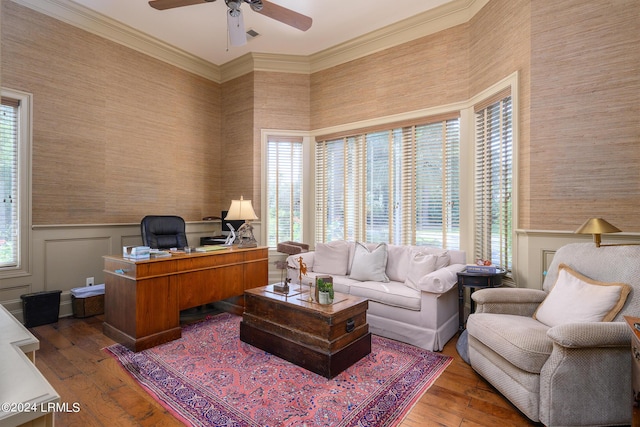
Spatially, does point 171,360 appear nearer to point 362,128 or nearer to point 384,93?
point 362,128

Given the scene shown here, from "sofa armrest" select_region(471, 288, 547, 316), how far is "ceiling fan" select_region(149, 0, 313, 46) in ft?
10.1

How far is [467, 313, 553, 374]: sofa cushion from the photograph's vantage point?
2.00m

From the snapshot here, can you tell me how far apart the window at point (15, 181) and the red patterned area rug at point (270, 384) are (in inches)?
69.4

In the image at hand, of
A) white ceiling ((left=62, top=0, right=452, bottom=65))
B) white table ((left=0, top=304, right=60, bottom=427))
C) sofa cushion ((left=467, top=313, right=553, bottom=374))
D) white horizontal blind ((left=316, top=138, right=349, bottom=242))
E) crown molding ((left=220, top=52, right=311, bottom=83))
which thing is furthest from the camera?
crown molding ((left=220, top=52, right=311, bottom=83))

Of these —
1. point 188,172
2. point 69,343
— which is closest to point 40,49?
point 188,172

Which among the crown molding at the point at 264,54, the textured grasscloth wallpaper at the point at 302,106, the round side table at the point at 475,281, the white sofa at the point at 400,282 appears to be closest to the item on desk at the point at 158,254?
the white sofa at the point at 400,282

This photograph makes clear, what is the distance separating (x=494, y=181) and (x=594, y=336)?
2.06 meters

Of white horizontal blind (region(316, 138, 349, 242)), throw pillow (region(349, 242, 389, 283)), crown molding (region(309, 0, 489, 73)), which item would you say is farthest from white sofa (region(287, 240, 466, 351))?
crown molding (region(309, 0, 489, 73))

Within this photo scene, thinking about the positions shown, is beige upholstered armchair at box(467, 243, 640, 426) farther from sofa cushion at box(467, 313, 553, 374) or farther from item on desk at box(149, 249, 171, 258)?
item on desk at box(149, 249, 171, 258)

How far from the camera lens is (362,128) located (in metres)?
4.80

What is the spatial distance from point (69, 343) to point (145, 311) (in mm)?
863

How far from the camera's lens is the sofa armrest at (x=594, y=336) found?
73.0 inches

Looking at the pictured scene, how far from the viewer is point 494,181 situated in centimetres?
361

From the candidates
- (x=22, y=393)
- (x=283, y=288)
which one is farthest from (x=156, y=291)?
(x=22, y=393)
